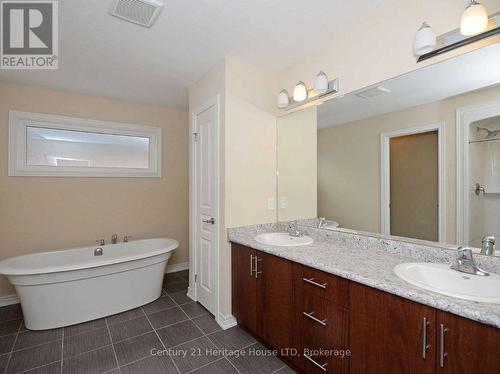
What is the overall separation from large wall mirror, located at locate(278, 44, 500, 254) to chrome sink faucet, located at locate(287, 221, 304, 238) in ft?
0.29

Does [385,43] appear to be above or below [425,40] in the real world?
above

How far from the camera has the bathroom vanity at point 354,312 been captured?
95 cm

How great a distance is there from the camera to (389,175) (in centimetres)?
184

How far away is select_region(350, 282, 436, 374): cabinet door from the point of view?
3.40ft

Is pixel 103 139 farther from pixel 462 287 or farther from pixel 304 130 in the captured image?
pixel 462 287

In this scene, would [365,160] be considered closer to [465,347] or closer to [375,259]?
[375,259]

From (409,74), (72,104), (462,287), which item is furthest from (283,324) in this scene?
(72,104)

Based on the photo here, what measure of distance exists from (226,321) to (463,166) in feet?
7.09

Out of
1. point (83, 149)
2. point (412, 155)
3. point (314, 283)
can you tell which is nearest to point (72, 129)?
point (83, 149)

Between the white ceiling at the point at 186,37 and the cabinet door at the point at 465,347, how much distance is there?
1.82 m

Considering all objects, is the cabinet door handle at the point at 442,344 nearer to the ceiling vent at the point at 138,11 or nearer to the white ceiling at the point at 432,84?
the white ceiling at the point at 432,84

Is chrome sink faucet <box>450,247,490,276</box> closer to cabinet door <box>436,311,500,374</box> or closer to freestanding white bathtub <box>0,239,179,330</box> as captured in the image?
cabinet door <box>436,311,500,374</box>

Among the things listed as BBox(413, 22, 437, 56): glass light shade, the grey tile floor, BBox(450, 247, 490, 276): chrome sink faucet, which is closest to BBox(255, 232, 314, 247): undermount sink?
the grey tile floor

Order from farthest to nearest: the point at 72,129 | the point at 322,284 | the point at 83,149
→ the point at 83,149, the point at 72,129, the point at 322,284
